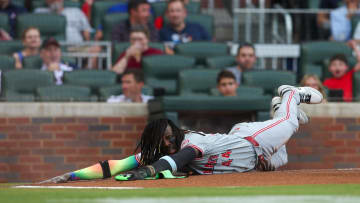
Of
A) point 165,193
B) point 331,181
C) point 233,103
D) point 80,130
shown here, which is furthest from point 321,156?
point 165,193

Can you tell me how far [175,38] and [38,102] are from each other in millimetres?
3410

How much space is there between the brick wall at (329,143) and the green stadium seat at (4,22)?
517 centimetres

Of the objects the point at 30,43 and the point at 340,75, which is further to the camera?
the point at 30,43

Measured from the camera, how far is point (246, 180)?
7.26 m

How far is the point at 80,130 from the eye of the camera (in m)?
10.7

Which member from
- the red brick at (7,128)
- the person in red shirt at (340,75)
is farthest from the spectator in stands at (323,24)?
the red brick at (7,128)

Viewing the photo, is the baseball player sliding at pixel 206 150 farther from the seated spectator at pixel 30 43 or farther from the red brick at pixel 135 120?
the seated spectator at pixel 30 43

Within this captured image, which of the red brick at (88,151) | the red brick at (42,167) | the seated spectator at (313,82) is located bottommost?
the red brick at (42,167)

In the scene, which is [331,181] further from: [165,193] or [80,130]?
[80,130]

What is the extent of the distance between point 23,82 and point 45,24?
2.40 metres

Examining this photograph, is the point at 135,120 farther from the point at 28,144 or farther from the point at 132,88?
the point at 28,144

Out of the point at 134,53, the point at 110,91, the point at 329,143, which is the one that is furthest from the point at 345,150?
the point at 134,53

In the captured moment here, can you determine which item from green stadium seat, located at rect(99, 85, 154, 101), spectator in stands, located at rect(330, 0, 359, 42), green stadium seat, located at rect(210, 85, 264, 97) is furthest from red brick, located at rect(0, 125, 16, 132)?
spectator in stands, located at rect(330, 0, 359, 42)

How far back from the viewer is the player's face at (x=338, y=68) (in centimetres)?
1199
